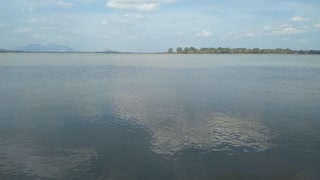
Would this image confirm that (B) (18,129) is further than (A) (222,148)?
Yes

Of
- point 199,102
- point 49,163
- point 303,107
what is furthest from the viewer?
point 199,102

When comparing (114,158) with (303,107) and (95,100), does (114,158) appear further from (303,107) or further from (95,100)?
(303,107)

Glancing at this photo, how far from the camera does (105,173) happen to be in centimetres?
1678

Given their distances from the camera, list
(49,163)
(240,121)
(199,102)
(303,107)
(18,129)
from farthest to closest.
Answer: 1. (199,102)
2. (303,107)
3. (240,121)
4. (18,129)
5. (49,163)

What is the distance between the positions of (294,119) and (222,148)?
10310mm

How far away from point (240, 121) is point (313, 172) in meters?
10.2

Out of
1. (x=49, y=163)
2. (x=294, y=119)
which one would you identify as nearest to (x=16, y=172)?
(x=49, y=163)

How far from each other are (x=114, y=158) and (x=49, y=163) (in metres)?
3.55

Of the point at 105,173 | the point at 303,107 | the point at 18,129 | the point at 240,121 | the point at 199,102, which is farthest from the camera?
the point at 199,102

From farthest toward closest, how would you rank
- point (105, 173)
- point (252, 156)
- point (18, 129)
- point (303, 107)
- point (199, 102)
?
point (199, 102) < point (303, 107) < point (18, 129) < point (252, 156) < point (105, 173)

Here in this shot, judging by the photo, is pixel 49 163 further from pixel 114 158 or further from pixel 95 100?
pixel 95 100

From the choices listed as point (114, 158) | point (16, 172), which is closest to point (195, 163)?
point (114, 158)

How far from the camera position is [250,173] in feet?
56.4

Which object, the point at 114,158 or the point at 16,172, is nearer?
the point at 16,172
